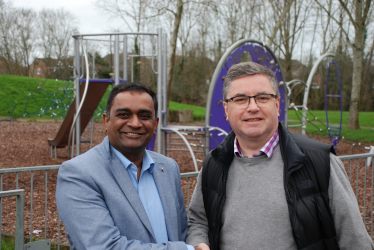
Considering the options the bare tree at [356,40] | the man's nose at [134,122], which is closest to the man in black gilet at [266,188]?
the man's nose at [134,122]

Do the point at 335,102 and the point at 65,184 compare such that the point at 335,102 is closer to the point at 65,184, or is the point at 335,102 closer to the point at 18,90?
the point at 18,90

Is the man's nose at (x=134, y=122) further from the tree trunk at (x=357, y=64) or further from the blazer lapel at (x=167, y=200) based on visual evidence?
the tree trunk at (x=357, y=64)

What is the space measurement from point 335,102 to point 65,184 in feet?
124

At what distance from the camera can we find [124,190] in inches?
66.4

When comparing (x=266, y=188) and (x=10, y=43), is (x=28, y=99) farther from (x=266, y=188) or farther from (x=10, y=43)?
(x=266, y=188)

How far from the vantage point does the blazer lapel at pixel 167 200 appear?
1803mm

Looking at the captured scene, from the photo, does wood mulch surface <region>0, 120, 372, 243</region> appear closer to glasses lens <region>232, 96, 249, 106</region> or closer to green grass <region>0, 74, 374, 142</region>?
green grass <region>0, 74, 374, 142</region>

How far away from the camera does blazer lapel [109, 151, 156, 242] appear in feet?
5.47

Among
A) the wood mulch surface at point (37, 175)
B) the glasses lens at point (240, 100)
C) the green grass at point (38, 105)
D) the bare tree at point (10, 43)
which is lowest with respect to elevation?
the wood mulch surface at point (37, 175)

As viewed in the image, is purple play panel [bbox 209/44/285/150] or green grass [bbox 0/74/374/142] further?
green grass [bbox 0/74/374/142]

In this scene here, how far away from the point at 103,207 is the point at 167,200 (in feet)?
1.24

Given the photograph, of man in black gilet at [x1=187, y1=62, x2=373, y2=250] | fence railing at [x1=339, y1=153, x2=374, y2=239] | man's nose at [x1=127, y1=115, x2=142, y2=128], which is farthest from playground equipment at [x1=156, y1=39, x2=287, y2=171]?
man's nose at [x1=127, y1=115, x2=142, y2=128]

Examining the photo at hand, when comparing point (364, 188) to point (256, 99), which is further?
point (364, 188)

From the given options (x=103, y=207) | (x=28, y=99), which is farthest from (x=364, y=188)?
(x=28, y=99)
